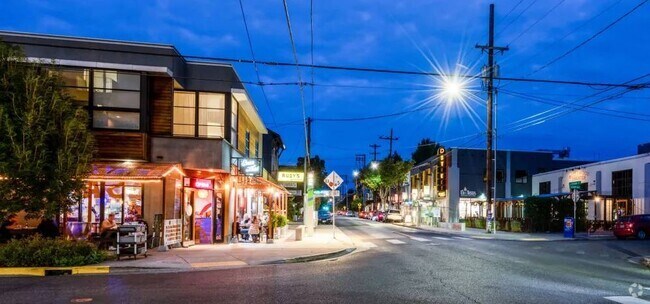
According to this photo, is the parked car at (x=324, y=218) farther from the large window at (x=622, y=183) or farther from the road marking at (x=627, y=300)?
the road marking at (x=627, y=300)

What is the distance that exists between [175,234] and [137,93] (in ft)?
18.0

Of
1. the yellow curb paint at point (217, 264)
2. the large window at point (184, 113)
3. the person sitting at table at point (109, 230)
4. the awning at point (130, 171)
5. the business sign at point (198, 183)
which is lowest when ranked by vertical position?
the yellow curb paint at point (217, 264)

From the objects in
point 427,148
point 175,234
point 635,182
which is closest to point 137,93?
point 175,234

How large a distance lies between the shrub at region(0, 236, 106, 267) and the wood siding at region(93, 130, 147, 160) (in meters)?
6.00

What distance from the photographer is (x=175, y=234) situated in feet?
67.1

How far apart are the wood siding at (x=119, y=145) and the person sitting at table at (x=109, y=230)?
2.64 meters

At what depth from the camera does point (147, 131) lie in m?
21.6

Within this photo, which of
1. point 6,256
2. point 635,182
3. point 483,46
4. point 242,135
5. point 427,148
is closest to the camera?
point 6,256

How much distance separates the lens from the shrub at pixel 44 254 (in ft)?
47.5

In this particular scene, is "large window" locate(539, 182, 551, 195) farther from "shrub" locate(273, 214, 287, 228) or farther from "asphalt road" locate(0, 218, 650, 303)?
"asphalt road" locate(0, 218, 650, 303)

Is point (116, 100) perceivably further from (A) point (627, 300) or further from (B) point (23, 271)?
(A) point (627, 300)

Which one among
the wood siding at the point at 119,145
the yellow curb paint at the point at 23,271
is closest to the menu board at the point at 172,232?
the wood siding at the point at 119,145

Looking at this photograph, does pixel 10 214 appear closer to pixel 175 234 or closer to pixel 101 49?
pixel 175 234

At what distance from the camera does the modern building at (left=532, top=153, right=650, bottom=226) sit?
36.6 m
